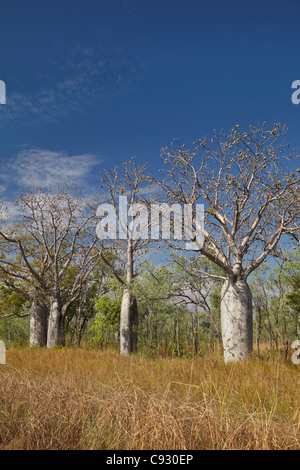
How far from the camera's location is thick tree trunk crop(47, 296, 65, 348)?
1972cm

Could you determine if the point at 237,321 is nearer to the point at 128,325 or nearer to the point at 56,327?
the point at 128,325

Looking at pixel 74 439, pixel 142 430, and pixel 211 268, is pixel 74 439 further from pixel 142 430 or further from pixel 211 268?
pixel 211 268

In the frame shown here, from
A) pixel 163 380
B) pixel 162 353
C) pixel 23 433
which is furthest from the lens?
pixel 162 353

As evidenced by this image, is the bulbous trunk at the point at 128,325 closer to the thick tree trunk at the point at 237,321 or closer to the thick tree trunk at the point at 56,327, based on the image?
the thick tree trunk at the point at 56,327

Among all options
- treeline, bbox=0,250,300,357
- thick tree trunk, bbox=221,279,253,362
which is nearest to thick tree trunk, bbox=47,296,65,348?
treeline, bbox=0,250,300,357

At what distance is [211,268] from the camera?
1400cm

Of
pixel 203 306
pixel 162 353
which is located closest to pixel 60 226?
pixel 162 353

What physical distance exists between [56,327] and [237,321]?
38.0 ft

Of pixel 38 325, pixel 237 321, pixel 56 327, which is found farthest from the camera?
pixel 38 325

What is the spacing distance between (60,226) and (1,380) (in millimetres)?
15323

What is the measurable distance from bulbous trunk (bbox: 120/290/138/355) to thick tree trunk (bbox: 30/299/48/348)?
7773 millimetres

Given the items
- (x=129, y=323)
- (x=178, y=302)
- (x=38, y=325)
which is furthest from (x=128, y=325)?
(x=38, y=325)

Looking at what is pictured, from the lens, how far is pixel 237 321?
11.2 meters

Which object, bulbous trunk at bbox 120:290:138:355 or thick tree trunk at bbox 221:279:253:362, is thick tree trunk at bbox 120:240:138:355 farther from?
thick tree trunk at bbox 221:279:253:362
